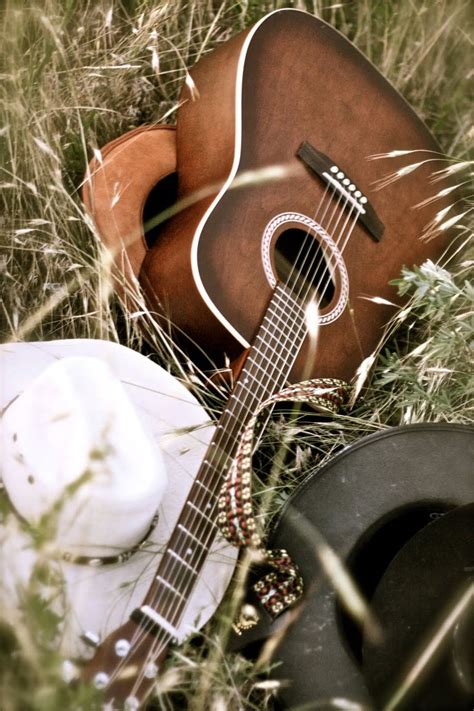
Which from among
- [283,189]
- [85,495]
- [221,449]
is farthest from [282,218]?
[85,495]

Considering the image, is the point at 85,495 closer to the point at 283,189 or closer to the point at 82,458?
the point at 82,458

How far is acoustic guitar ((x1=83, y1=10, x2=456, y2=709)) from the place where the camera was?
1650mm

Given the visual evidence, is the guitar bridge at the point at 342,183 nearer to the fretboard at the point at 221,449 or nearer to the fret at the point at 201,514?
the fretboard at the point at 221,449

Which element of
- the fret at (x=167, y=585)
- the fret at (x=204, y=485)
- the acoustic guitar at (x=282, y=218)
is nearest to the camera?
the fret at (x=167, y=585)

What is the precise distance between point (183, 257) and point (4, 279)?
51 cm

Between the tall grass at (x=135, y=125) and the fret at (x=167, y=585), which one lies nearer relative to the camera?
the fret at (x=167, y=585)

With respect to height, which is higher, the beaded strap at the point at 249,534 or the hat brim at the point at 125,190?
the hat brim at the point at 125,190

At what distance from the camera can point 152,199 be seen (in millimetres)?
2002

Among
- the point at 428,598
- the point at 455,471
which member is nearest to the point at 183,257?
the point at 455,471

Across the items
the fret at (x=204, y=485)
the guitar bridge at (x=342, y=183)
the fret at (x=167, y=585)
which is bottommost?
the fret at (x=167, y=585)

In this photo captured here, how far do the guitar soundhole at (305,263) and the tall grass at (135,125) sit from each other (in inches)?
8.1

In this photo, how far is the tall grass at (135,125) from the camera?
1.80 meters

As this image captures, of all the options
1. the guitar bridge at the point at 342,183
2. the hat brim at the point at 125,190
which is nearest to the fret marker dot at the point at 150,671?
the hat brim at the point at 125,190

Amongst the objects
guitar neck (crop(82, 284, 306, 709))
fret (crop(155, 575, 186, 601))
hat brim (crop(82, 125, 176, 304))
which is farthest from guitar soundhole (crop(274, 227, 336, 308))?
fret (crop(155, 575, 186, 601))
